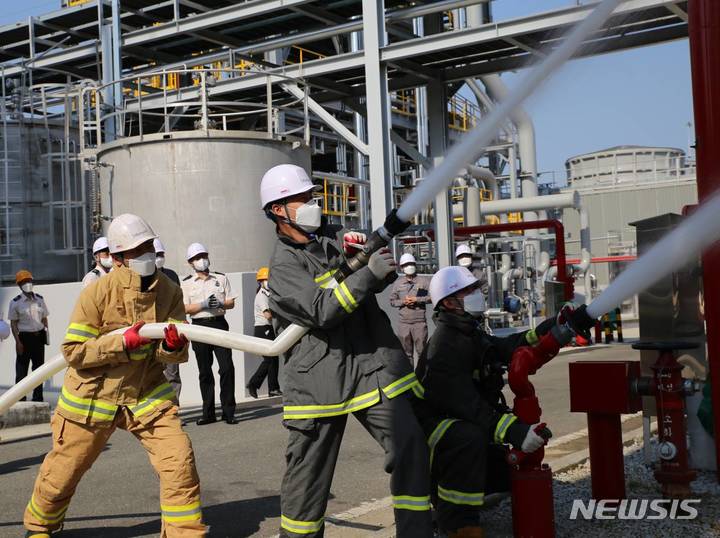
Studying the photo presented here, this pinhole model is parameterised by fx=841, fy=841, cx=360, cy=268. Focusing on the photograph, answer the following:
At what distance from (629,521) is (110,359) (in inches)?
117

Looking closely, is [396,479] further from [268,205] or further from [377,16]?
[377,16]

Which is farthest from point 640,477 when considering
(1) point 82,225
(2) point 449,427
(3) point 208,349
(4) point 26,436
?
(1) point 82,225

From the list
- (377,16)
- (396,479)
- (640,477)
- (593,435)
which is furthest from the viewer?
(377,16)

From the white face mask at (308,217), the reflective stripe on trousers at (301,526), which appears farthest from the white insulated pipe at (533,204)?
the reflective stripe on trousers at (301,526)

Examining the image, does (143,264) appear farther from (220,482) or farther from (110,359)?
(220,482)

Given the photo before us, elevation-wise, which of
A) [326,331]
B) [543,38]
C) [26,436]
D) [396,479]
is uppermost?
[543,38]

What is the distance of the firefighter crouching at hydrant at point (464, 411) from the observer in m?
4.32

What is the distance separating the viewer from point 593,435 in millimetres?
5066

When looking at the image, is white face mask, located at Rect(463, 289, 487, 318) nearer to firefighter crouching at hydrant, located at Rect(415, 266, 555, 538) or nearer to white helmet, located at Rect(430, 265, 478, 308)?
firefighter crouching at hydrant, located at Rect(415, 266, 555, 538)

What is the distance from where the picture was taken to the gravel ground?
14.7ft

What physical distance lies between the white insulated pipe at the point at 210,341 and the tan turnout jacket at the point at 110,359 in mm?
127

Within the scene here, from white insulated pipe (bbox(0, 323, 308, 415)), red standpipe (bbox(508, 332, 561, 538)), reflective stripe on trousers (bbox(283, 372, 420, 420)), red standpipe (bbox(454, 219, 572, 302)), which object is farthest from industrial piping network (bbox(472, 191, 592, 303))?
reflective stripe on trousers (bbox(283, 372, 420, 420))

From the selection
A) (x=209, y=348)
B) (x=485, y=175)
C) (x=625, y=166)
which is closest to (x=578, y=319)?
(x=209, y=348)

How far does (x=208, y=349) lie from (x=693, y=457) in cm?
520
